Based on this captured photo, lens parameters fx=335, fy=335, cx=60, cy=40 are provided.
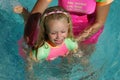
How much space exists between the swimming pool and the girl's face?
2.23 ft

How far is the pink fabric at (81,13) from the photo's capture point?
317 centimetres

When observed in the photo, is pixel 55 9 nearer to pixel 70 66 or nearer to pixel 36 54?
pixel 36 54

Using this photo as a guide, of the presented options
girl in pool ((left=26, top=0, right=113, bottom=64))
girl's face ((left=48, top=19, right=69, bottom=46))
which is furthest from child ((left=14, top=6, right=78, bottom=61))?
girl in pool ((left=26, top=0, right=113, bottom=64))

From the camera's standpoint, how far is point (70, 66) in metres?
3.73

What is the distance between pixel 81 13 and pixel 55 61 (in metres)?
0.63

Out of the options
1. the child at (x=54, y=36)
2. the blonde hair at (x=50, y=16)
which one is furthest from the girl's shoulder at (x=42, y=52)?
the blonde hair at (x=50, y=16)

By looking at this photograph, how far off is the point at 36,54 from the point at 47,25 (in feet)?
1.11

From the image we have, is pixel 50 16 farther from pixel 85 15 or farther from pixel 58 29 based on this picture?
pixel 85 15

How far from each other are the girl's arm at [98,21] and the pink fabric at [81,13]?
0.10m

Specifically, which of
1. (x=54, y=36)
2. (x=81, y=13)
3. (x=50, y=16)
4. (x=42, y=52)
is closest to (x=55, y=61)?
(x=42, y=52)

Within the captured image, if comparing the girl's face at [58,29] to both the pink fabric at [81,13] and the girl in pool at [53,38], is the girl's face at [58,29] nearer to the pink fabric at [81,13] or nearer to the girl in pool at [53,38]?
the girl in pool at [53,38]

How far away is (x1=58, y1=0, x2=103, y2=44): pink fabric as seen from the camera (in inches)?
125

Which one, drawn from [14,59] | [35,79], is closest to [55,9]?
[35,79]

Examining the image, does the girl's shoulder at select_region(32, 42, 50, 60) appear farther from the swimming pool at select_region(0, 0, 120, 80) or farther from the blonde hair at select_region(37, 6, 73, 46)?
the swimming pool at select_region(0, 0, 120, 80)
